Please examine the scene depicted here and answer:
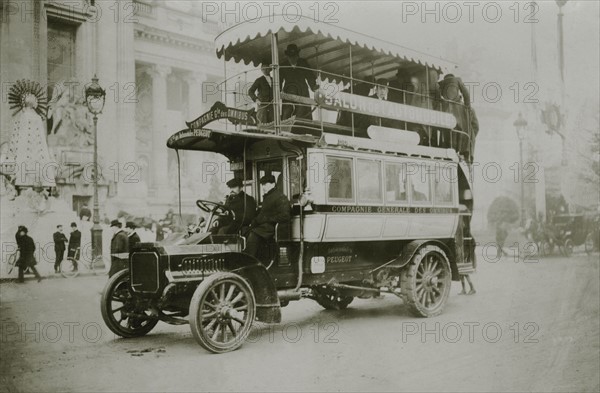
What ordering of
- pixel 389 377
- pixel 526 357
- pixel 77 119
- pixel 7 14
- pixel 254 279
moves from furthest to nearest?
pixel 77 119
pixel 254 279
pixel 7 14
pixel 526 357
pixel 389 377

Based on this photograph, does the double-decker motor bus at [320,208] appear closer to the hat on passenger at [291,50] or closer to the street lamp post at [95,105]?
the hat on passenger at [291,50]

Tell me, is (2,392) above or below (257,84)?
below

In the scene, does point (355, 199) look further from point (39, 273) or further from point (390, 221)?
point (39, 273)

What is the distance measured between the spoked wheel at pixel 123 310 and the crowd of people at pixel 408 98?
2548 millimetres

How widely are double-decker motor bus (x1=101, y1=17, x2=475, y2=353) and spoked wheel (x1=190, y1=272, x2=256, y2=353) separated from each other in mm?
13

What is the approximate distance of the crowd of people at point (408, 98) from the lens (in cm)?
690

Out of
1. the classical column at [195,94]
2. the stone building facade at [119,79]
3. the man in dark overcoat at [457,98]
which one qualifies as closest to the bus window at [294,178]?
the stone building facade at [119,79]

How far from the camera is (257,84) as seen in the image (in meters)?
6.91

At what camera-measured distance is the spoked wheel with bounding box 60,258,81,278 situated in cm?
674

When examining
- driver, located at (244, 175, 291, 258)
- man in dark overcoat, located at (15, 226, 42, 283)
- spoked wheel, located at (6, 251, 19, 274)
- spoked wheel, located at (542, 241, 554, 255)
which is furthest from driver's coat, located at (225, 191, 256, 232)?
spoked wheel, located at (542, 241, 554, 255)

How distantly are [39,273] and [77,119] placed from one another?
1.85 metres

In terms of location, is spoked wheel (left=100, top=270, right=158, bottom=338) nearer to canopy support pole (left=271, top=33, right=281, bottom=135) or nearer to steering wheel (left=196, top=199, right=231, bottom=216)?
steering wheel (left=196, top=199, right=231, bottom=216)

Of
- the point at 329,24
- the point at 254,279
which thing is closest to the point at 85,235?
the point at 254,279

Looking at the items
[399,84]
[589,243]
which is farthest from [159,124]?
[589,243]
